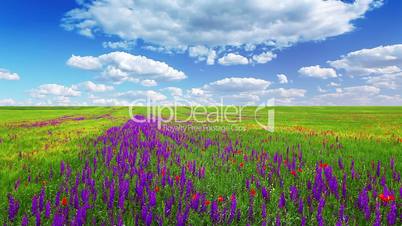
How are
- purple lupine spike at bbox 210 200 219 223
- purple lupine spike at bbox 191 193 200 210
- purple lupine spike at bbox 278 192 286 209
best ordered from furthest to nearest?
purple lupine spike at bbox 278 192 286 209 → purple lupine spike at bbox 191 193 200 210 → purple lupine spike at bbox 210 200 219 223

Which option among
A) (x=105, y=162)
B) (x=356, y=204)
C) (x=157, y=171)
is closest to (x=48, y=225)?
(x=157, y=171)

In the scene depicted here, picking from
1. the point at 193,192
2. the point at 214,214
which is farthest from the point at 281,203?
the point at 193,192

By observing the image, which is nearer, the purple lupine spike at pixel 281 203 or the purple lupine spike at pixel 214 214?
the purple lupine spike at pixel 214 214

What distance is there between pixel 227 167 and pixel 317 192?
2348mm

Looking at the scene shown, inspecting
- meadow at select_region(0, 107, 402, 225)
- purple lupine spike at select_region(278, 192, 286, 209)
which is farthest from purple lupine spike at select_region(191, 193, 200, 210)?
purple lupine spike at select_region(278, 192, 286, 209)

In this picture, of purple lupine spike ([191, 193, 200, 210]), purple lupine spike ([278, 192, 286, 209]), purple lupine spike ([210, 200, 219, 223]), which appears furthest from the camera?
purple lupine spike ([278, 192, 286, 209])

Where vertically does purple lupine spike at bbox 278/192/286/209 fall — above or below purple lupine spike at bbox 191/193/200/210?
below

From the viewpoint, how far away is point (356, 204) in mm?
4426

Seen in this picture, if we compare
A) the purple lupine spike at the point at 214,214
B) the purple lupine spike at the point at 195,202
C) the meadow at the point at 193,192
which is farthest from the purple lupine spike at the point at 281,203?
the purple lupine spike at the point at 195,202

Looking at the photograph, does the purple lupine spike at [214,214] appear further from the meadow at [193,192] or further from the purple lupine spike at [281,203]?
the purple lupine spike at [281,203]

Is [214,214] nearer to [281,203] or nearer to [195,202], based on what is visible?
[195,202]

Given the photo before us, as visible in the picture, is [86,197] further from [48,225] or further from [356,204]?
[356,204]

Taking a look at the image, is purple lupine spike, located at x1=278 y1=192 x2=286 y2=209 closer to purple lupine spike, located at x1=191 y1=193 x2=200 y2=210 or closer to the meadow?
the meadow

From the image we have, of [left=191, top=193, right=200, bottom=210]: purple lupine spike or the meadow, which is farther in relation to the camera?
[left=191, top=193, right=200, bottom=210]: purple lupine spike
